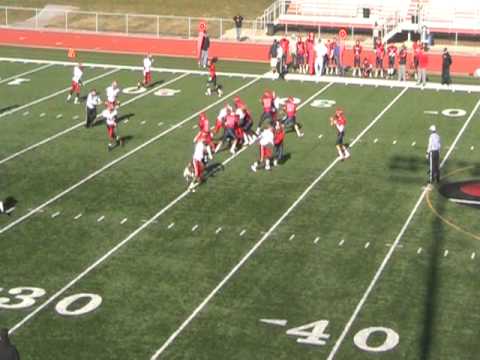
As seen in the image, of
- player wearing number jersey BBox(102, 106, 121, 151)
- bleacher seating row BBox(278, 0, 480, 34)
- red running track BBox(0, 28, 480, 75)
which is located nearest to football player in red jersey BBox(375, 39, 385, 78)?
red running track BBox(0, 28, 480, 75)

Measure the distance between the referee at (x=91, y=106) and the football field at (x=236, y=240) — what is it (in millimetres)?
263

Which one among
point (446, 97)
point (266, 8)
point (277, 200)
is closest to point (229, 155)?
point (277, 200)

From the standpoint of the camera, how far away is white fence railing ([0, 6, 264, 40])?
176 ft

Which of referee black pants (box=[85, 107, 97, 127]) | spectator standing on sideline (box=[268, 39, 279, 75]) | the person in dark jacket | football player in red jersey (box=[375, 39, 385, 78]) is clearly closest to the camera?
the person in dark jacket

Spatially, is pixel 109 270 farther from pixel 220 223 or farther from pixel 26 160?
pixel 26 160

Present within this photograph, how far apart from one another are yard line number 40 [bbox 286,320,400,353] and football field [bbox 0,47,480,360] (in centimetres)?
4

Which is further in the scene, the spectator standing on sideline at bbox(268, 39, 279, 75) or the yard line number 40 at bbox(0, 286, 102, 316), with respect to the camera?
the spectator standing on sideline at bbox(268, 39, 279, 75)

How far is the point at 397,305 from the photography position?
70.0 feet

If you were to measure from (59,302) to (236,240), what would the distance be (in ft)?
15.5

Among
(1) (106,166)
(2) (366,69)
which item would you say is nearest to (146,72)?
(2) (366,69)

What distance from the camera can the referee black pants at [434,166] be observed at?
93.9 ft

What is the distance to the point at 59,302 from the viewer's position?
2138 cm

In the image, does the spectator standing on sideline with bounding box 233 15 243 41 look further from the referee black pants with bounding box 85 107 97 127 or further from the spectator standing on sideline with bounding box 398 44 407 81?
the referee black pants with bounding box 85 107 97 127

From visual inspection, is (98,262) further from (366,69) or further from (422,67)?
(366,69)
